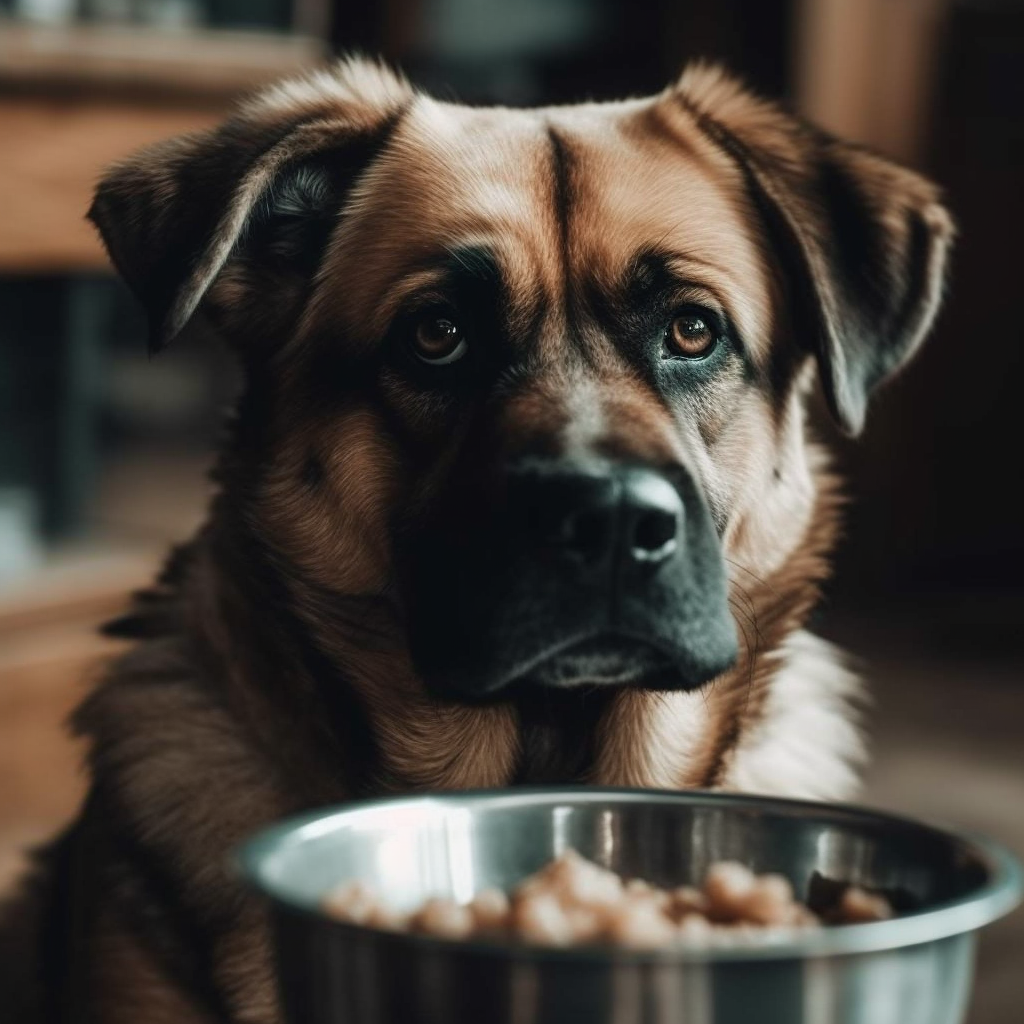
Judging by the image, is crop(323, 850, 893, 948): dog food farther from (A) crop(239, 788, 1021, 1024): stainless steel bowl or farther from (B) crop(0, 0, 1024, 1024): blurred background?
(B) crop(0, 0, 1024, 1024): blurred background

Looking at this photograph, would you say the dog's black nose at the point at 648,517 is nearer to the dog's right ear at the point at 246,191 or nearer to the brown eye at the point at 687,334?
the brown eye at the point at 687,334

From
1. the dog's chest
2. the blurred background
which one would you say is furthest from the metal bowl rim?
the blurred background

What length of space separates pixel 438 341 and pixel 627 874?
0.71 metres

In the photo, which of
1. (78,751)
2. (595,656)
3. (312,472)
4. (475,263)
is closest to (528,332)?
(475,263)

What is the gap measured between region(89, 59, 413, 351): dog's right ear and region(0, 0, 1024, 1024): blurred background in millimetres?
285

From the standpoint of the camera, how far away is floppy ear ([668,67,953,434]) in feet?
6.15

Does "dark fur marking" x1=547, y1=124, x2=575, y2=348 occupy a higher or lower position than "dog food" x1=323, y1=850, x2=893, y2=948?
higher

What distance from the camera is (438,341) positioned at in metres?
1.77

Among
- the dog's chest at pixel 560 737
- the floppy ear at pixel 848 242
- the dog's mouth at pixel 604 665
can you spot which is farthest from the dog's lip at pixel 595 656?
the floppy ear at pixel 848 242

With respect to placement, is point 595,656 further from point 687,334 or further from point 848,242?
point 848,242

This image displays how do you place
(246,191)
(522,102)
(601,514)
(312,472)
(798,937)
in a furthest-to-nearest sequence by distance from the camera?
(522,102)
(312,472)
(246,191)
(601,514)
(798,937)

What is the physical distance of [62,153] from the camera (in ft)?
10.4

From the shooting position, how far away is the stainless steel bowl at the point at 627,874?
96 centimetres

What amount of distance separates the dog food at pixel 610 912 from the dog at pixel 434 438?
44 centimetres
